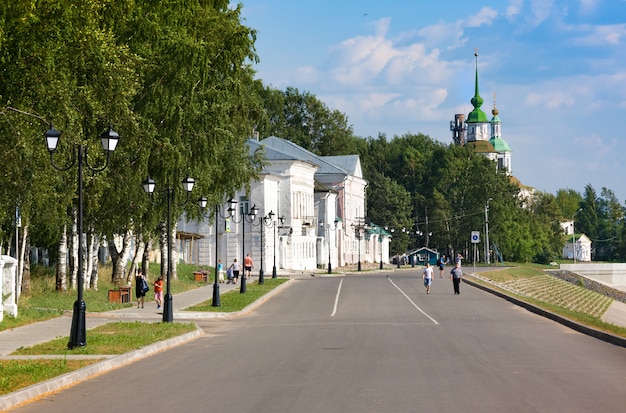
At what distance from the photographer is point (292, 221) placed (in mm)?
86625

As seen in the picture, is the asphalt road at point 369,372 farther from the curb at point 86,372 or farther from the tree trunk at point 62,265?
the tree trunk at point 62,265

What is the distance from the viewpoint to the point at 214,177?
4319 cm

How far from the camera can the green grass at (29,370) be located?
1365 cm

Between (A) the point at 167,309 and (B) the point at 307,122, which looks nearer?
(A) the point at 167,309

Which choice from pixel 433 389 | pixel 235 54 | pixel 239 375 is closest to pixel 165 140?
pixel 235 54

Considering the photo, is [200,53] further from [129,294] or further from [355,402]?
[355,402]

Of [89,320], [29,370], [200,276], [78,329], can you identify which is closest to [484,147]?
[200,276]

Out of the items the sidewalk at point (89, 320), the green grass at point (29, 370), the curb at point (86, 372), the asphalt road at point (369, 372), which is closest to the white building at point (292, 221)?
the sidewalk at point (89, 320)

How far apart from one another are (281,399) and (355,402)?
1.00m

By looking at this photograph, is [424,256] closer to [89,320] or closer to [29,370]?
[89,320]

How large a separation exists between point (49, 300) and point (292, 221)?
5400cm

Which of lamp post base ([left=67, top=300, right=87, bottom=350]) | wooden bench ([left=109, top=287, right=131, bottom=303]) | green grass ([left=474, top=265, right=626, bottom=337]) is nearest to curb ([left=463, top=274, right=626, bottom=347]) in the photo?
lamp post base ([left=67, top=300, right=87, bottom=350])

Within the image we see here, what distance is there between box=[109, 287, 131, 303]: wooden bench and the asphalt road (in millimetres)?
7859

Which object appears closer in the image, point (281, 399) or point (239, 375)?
point (281, 399)
